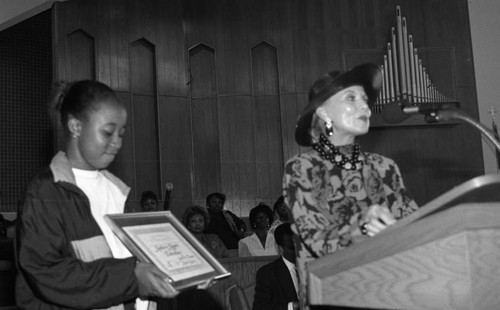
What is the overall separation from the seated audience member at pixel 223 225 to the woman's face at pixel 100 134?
181 inches

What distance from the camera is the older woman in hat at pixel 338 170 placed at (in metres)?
2.29

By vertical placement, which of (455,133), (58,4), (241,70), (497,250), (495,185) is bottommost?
(497,250)

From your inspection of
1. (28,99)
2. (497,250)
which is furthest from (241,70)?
(497,250)

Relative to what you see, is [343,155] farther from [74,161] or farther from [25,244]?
A: [25,244]

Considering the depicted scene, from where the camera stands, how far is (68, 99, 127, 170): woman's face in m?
2.20

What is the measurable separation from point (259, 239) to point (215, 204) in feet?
3.58

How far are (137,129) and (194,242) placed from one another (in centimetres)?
610

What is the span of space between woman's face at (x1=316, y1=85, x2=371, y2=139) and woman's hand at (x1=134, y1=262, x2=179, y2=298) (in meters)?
0.83

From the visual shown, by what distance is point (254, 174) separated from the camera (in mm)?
8414

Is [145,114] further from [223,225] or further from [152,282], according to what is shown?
[152,282]

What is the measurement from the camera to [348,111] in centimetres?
239

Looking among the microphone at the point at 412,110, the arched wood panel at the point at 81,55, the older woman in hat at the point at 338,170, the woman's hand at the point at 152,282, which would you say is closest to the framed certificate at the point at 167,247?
the woman's hand at the point at 152,282

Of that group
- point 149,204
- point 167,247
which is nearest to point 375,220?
point 167,247

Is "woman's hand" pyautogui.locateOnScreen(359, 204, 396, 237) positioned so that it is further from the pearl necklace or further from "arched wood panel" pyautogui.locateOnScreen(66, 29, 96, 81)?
"arched wood panel" pyautogui.locateOnScreen(66, 29, 96, 81)
